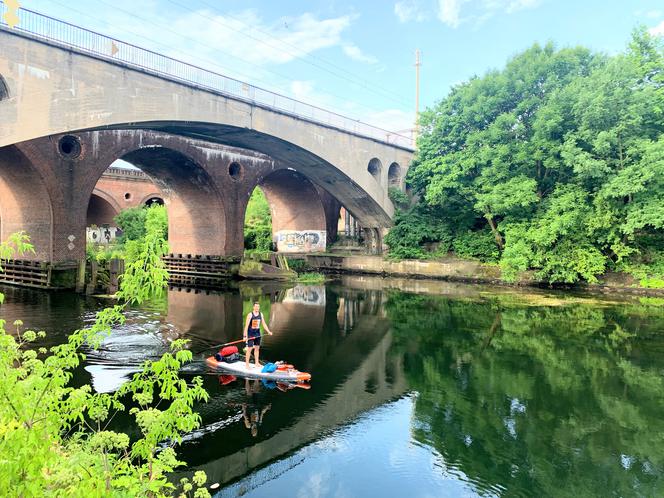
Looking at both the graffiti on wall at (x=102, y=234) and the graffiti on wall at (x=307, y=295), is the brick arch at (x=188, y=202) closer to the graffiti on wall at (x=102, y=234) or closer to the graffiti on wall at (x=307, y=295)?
the graffiti on wall at (x=307, y=295)

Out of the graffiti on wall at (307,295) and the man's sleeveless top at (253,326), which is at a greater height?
the man's sleeveless top at (253,326)

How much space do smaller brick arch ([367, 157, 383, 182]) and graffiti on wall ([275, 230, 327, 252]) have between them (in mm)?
8511

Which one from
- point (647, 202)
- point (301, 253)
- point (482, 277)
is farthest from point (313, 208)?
point (647, 202)

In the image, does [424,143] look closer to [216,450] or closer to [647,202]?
[647,202]

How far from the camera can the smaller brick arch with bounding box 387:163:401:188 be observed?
30938 mm

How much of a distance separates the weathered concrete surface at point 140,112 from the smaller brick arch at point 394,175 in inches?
118

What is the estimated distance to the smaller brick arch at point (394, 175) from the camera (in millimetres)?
30938

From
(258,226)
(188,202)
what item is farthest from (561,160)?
(258,226)

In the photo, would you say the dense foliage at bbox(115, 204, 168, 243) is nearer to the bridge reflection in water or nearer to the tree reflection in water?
the bridge reflection in water

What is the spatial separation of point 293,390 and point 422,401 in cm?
220

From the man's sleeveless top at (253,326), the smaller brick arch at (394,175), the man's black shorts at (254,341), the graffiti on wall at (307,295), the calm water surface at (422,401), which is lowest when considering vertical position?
the calm water surface at (422,401)

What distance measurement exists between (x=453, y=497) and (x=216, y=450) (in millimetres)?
2911

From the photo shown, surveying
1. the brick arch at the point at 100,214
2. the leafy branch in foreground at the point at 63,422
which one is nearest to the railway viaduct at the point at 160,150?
the leafy branch in foreground at the point at 63,422

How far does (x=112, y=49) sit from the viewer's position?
14820 millimetres
